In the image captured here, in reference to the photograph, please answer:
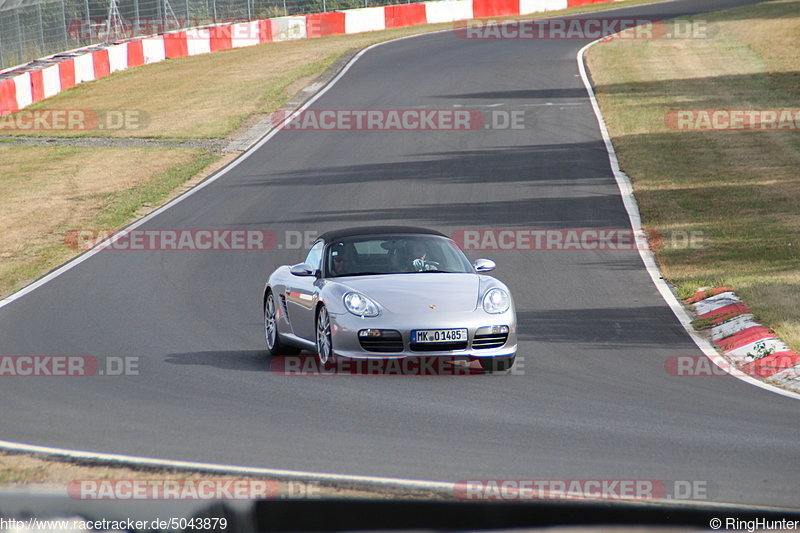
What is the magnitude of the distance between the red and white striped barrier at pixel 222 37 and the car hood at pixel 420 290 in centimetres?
2656

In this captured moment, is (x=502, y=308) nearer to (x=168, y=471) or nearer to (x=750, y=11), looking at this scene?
(x=168, y=471)

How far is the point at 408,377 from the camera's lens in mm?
10531

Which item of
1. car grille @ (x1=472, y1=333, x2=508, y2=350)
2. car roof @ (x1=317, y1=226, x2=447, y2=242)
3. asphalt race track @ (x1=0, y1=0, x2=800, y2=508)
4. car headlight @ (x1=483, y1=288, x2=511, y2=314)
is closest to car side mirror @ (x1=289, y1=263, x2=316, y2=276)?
car roof @ (x1=317, y1=226, x2=447, y2=242)

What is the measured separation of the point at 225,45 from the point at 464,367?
4020cm

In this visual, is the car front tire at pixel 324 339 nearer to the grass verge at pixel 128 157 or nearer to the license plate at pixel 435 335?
the license plate at pixel 435 335

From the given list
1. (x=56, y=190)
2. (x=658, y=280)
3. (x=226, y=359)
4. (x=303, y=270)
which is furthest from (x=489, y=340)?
(x=56, y=190)

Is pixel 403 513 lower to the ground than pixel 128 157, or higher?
higher

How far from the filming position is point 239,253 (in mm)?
18750

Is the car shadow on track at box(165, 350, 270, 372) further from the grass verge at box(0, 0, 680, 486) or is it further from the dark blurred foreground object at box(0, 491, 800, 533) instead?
the dark blurred foreground object at box(0, 491, 800, 533)

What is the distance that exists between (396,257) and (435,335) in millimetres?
1515

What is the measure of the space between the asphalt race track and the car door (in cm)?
71

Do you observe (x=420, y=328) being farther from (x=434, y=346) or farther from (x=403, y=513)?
(x=403, y=513)

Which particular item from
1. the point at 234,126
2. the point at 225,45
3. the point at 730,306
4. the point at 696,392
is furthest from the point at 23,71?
the point at 696,392

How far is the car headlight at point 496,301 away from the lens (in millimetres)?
10641
